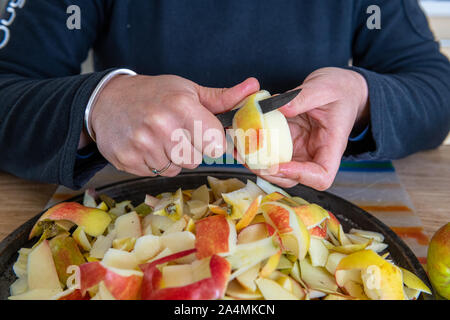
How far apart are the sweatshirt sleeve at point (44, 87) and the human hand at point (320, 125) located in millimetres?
372

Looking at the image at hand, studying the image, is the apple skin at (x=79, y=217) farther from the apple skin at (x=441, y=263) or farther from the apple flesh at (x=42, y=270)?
the apple skin at (x=441, y=263)

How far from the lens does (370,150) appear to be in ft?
2.89

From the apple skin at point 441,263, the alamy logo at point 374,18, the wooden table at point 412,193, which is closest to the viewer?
the apple skin at point 441,263

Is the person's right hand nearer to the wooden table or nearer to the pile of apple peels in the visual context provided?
the pile of apple peels

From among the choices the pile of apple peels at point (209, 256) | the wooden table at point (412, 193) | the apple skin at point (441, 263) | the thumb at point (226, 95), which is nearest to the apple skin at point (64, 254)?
the pile of apple peels at point (209, 256)

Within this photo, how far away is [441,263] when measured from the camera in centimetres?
56

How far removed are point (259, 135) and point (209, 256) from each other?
19 cm

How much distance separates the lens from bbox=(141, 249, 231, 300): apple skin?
17.8 inches

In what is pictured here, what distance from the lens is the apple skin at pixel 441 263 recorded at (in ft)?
1.81

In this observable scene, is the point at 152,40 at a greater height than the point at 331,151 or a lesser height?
greater

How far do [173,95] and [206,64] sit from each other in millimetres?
482

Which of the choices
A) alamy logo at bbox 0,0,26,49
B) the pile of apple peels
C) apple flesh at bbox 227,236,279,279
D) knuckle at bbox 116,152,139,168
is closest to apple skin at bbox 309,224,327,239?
the pile of apple peels
